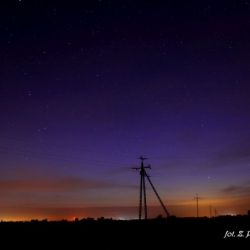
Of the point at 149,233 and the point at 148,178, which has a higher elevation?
the point at 148,178


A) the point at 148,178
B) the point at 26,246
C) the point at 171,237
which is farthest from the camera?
the point at 148,178

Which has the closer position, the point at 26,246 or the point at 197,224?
the point at 26,246

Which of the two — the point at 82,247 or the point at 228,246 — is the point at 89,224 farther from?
the point at 228,246

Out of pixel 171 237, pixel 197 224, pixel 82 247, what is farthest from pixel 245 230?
pixel 82 247

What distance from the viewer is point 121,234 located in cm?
1973

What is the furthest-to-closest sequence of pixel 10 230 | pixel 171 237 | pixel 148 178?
pixel 148 178
pixel 171 237
pixel 10 230

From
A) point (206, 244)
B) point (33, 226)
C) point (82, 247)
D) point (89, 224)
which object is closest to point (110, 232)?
point (89, 224)

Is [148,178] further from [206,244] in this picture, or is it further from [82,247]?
[82,247]

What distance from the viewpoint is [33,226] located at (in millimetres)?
19016

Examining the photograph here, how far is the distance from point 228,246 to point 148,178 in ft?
61.9

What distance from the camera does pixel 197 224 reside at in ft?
78.9

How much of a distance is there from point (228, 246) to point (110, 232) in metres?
7.10

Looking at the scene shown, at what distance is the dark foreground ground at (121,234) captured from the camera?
17.3 metres

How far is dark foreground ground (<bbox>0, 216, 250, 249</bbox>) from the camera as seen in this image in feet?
56.7
